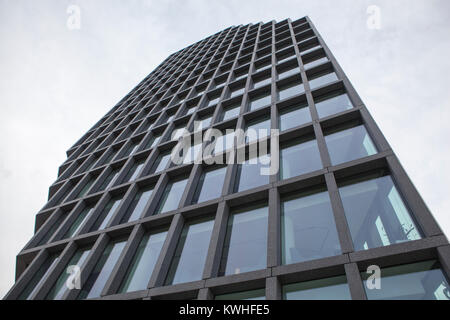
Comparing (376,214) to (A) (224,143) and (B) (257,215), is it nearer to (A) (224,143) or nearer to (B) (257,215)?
(B) (257,215)

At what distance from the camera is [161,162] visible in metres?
18.2

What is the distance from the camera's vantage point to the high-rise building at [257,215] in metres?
7.62

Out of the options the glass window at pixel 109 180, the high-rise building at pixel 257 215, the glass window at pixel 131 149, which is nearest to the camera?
the high-rise building at pixel 257 215

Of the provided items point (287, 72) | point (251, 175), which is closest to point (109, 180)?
point (251, 175)

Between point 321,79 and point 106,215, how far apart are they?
13884mm

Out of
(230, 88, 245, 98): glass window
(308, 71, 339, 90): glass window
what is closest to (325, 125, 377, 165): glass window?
(308, 71, 339, 90): glass window

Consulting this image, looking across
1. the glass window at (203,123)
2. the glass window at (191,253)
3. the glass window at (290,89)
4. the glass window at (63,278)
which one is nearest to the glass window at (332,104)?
the glass window at (290,89)

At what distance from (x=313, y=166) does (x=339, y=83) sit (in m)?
6.03

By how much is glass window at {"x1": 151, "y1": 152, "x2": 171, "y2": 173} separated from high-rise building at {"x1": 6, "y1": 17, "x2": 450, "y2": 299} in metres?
0.09

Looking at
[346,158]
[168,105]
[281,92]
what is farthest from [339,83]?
[168,105]

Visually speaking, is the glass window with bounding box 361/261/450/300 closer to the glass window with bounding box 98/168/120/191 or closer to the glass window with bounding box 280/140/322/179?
the glass window with bounding box 280/140/322/179

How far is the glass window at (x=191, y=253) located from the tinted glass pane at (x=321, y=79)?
997 cm

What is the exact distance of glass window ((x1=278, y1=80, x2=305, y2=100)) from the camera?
17641 mm

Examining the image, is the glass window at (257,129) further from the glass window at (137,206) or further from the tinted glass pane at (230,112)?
the glass window at (137,206)
